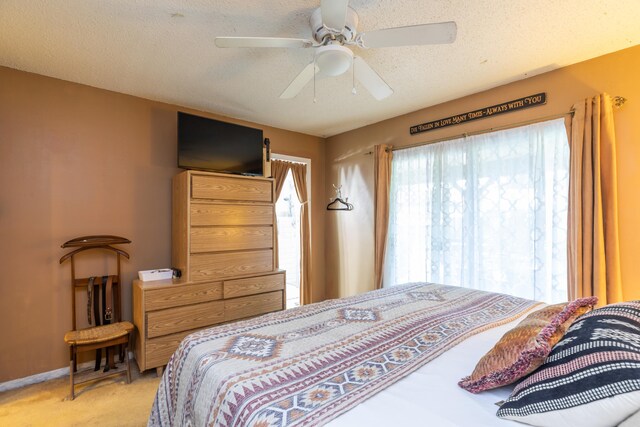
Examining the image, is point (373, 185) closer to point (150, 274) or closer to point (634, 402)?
point (150, 274)

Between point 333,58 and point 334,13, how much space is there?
22cm

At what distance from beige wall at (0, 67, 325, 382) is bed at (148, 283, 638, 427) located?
178 centimetres

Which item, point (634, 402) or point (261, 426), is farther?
point (261, 426)

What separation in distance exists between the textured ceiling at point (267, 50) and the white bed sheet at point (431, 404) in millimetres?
1861

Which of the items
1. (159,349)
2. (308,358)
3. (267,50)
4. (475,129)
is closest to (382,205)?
(475,129)

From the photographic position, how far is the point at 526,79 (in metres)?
2.54

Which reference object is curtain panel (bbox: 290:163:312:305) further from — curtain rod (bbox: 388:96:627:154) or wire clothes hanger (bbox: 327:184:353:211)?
curtain rod (bbox: 388:96:627:154)

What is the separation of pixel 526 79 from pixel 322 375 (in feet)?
9.57

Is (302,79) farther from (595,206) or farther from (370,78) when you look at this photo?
(595,206)

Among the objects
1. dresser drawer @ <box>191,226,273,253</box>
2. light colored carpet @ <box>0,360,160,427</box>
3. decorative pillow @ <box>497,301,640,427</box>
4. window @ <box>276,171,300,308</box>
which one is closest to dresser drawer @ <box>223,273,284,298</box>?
dresser drawer @ <box>191,226,273,253</box>

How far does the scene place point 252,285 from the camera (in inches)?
118

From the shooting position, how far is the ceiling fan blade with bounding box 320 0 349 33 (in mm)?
1272

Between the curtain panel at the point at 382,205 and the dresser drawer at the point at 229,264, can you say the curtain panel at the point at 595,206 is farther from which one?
the dresser drawer at the point at 229,264

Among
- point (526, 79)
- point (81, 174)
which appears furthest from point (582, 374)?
point (81, 174)
